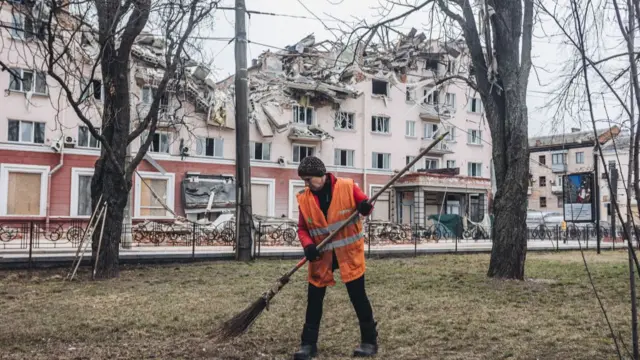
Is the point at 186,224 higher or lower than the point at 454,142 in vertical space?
lower

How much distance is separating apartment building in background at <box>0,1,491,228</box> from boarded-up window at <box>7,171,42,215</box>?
0.05 m

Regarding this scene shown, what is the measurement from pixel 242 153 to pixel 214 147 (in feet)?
58.4

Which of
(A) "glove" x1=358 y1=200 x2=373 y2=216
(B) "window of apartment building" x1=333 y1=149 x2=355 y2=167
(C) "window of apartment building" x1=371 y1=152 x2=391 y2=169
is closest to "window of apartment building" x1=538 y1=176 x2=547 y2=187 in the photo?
(C) "window of apartment building" x1=371 y1=152 x2=391 y2=169

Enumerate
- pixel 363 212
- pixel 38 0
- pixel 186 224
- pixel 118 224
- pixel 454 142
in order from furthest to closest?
pixel 454 142 < pixel 186 224 < pixel 118 224 < pixel 38 0 < pixel 363 212

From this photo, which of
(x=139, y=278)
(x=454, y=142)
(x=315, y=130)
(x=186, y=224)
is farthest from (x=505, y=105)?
(x=454, y=142)

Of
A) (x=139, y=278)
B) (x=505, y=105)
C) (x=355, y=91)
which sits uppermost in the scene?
(x=355, y=91)

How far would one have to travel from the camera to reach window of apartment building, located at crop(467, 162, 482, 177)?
42875mm

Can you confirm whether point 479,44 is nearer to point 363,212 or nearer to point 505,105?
point 505,105

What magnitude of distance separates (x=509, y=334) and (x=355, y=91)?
3201cm

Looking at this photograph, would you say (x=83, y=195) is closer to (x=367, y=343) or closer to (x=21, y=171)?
(x=21, y=171)

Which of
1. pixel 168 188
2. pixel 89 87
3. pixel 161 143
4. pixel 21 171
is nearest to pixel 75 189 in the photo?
pixel 21 171

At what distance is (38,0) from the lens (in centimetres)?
788

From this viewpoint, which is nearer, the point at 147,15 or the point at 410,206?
the point at 147,15

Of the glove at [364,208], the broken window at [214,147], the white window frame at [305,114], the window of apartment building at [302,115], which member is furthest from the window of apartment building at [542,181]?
the glove at [364,208]
